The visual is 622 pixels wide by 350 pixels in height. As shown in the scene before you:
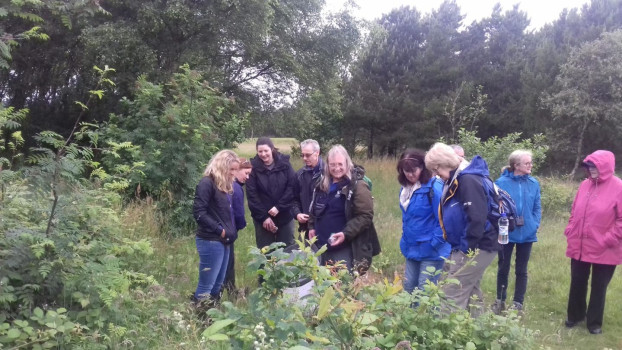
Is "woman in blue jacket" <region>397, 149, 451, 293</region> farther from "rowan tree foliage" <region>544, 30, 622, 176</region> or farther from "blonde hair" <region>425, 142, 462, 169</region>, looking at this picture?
"rowan tree foliage" <region>544, 30, 622, 176</region>

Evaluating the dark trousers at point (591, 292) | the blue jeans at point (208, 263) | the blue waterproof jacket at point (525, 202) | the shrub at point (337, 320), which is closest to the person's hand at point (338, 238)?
the blue jeans at point (208, 263)

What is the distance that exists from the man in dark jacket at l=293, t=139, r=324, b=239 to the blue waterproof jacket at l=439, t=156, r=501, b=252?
149 cm

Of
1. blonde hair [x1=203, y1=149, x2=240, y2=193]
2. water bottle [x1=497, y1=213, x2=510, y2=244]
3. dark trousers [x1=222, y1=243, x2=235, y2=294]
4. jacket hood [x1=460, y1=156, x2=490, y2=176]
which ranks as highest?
jacket hood [x1=460, y1=156, x2=490, y2=176]

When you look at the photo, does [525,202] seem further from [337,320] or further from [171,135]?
[171,135]

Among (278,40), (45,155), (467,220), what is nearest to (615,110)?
(278,40)

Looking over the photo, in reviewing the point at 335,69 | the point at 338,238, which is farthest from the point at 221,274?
the point at 335,69

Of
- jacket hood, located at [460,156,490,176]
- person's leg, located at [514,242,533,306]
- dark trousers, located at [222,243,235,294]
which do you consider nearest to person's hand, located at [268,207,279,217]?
dark trousers, located at [222,243,235,294]

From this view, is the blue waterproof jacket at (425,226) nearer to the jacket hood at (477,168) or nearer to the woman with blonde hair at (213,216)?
the jacket hood at (477,168)

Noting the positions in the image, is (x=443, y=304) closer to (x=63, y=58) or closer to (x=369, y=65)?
(x=63, y=58)

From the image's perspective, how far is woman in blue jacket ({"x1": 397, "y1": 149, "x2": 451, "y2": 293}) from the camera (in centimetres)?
428

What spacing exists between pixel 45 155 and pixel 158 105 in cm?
538

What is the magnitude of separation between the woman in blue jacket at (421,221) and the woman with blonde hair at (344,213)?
1.16ft

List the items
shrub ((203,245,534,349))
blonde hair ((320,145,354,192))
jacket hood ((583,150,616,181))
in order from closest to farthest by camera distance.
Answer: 1. shrub ((203,245,534,349))
2. blonde hair ((320,145,354,192))
3. jacket hood ((583,150,616,181))

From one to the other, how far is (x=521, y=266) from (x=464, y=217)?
222cm
